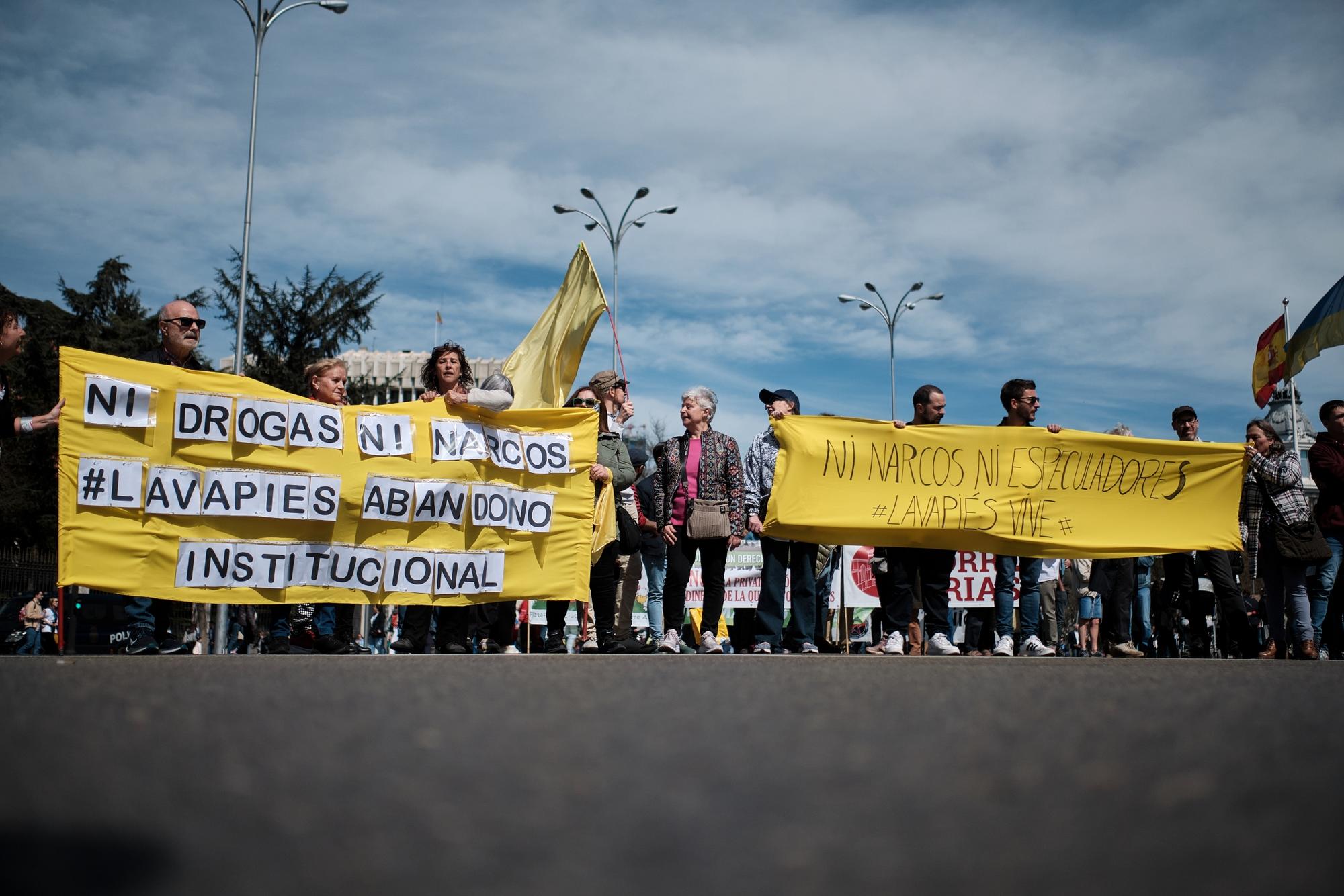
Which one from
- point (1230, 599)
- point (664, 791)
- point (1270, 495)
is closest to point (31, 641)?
point (1230, 599)

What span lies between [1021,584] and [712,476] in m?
2.72

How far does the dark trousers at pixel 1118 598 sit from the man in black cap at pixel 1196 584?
1.40 ft

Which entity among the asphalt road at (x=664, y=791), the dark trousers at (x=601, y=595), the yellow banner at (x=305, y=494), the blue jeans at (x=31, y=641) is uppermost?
the yellow banner at (x=305, y=494)

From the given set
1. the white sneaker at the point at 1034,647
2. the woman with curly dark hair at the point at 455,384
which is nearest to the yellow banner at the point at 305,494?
the woman with curly dark hair at the point at 455,384

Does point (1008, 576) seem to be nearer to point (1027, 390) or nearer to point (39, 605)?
point (1027, 390)

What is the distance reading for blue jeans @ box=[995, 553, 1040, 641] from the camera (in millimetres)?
9406

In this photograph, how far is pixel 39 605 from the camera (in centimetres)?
2120

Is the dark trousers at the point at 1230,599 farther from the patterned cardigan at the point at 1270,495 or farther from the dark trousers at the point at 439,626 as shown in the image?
the dark trousers at the point at 439,626

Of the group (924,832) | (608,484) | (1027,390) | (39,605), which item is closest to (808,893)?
(924,832)

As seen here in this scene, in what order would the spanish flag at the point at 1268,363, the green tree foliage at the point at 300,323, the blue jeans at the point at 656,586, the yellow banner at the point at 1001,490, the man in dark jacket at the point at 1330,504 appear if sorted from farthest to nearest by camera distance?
the green tree foliage at the point at 300,323
the spanish flag at the point at 1268,363
the blue jeans at the point at 656,586
the yellow banner at the point at 1001,490
the man in dark jacket at the point at 1330,504

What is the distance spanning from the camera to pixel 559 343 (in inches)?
411

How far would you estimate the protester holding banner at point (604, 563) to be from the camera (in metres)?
9.56

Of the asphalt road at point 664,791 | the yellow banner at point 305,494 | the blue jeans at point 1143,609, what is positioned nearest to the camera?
the asphalt road at point 664,791

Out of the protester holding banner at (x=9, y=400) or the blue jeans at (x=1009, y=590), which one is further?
the blue jeans at (x=1009, y=590)
